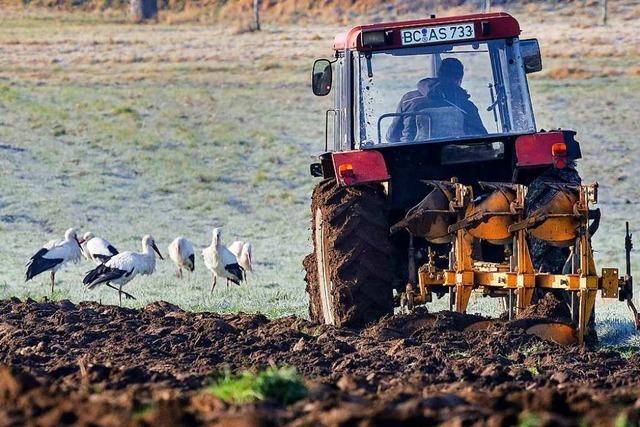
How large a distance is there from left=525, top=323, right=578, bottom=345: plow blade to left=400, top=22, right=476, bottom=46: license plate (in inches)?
93.7

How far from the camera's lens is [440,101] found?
11492mm

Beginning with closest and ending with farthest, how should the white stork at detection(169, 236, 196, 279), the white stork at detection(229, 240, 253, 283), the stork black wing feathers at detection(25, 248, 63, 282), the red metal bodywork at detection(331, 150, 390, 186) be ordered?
1. the red metal bodywork at detection(331, 150, 390, 186)
2. the stork black wing feathers at detection(25, 248, 63, 282)
3. the white stork at detection(169, 236, 196, 279)
4. the white stork at detection(229, 240, 253, 283)

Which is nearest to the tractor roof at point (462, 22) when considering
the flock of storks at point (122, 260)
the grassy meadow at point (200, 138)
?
the grassy meadow at point (200, 138)

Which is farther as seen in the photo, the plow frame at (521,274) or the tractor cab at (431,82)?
the tractor cab at (431,82)

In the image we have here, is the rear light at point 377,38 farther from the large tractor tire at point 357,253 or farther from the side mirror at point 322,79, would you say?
the large tractor tire at point 357,253

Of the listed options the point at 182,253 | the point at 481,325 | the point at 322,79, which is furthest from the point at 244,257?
the point at 481,325

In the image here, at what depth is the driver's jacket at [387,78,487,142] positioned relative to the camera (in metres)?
11.4

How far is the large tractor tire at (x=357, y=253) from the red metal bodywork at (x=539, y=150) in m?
1.05

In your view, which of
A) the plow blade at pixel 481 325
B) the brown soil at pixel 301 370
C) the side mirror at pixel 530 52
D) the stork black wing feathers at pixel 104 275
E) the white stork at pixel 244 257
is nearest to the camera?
the brown soil at pixel 301 370

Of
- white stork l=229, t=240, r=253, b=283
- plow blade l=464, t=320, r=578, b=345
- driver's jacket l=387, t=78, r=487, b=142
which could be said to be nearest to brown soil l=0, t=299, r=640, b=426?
plow blade l=464, t=320, r=578, b=345

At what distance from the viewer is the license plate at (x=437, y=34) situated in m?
11.4

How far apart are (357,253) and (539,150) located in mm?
1492

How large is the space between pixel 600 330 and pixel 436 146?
2.21 meters

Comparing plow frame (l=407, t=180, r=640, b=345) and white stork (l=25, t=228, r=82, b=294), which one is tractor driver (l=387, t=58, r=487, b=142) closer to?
plow frame (l=407, t=180, r=640, b=345)
